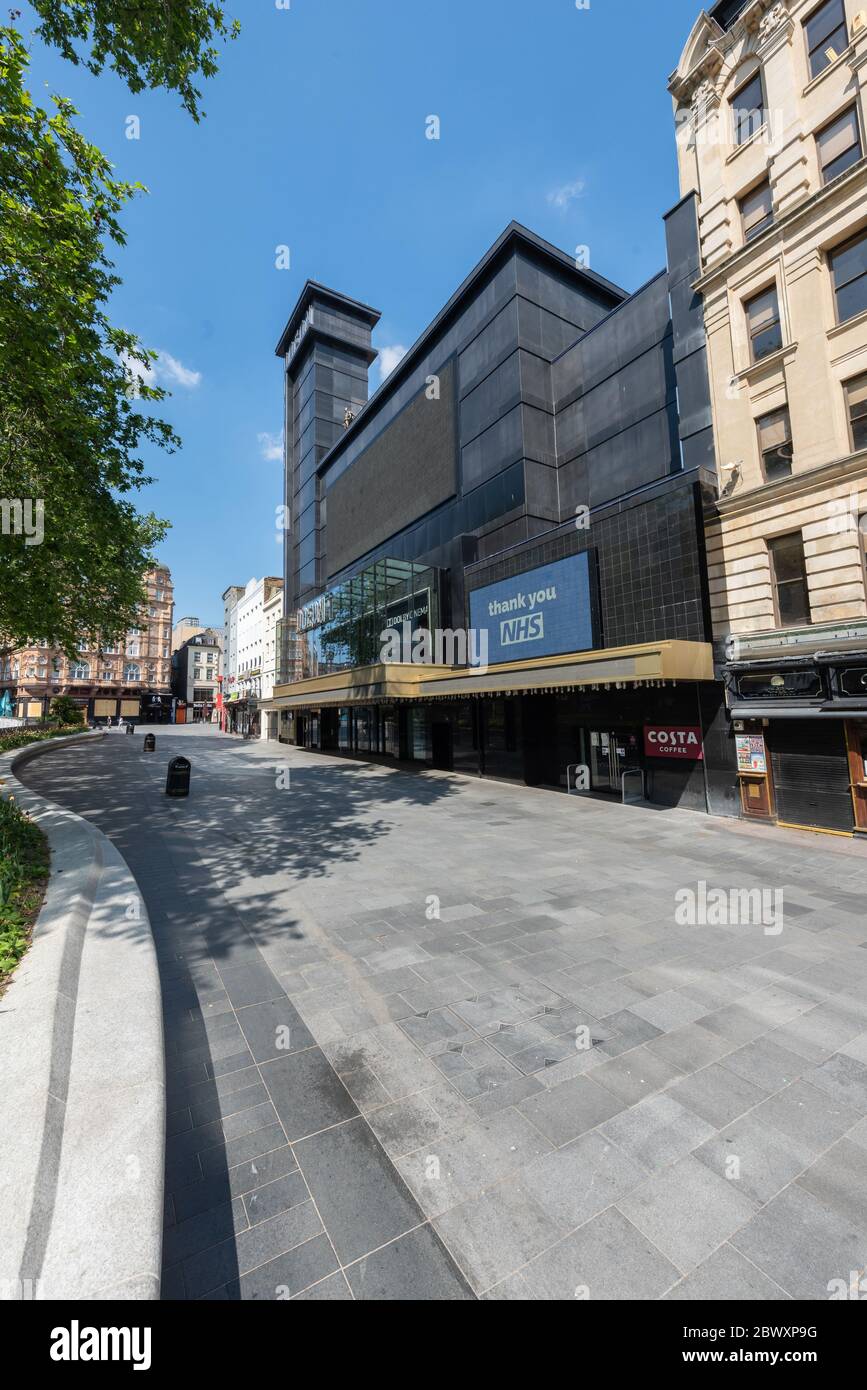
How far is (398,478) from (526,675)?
17.7 metres

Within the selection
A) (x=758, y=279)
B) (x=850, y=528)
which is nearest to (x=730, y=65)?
(x=758, y=279)

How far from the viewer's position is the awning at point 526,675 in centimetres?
1227

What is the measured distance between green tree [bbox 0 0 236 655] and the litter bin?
5496 millimetres

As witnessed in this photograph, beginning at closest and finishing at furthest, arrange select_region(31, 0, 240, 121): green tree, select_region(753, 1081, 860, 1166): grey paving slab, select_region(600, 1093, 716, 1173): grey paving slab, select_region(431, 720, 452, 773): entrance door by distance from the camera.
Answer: select_region(600, 1093, 716, 1173): grey paving slab < select_region(753, 1081, 860, 1166): grey paving slab < select_region(31, 0, 240, 121): green tree < select_region(431, 720, 452, 773): entrance door

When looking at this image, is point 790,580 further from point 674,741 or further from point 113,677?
point 113,677

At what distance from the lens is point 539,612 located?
1778cm

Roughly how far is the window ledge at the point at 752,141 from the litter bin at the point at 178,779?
74.9 feet

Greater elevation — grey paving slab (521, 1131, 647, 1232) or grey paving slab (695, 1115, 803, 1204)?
grey paving slab (521, 1131, 647, 1232)

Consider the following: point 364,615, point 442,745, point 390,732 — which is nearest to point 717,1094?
point 442,745

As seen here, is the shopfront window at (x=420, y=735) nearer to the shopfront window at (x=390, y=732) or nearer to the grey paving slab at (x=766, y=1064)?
the shopfront window at (x=390, y=732)

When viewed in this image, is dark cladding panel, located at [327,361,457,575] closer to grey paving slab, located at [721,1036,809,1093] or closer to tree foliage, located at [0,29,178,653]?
tree foliage, located at [0,29,178,653]

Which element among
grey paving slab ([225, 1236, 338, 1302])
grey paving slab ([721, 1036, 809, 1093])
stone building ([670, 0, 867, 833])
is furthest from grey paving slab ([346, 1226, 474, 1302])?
stone building ([670, 0, 867, 833])

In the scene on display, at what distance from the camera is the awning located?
12.3 meters

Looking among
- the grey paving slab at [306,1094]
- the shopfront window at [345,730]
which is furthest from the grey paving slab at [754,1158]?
the shopfront window at [345,730]
